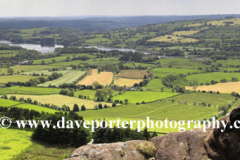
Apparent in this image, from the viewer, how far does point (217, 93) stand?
14362 centimetres

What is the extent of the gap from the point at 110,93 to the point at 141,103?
20390 mm

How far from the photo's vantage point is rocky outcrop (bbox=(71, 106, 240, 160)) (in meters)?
16.7

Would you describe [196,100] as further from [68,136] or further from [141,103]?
[68,136]

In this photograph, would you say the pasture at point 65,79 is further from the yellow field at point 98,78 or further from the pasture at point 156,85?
the pasture at point 156,85

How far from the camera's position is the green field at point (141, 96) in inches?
5251

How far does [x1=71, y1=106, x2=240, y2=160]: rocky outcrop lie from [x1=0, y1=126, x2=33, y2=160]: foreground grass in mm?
35925

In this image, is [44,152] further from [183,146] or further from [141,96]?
[141,96]

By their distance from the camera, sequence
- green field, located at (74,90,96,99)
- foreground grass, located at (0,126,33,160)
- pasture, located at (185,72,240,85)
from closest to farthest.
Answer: foreground grass, located at (0,126,33,160)
green field, located at (74,90,96,99)
pasture, located at (185,72,240,85)

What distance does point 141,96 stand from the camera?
13900 centimetres

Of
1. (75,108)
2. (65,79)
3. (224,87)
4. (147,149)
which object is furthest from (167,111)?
(147,149)

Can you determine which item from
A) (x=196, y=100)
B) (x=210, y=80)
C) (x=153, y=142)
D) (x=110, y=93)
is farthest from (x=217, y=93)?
(x=153, y=142)

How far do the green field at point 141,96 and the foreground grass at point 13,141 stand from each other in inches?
2934

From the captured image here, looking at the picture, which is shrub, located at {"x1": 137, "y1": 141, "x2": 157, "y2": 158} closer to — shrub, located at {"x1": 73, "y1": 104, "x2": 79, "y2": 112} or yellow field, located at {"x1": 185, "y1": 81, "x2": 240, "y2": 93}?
shrub, located at {"x1": 73, "y1": 104, "x2": 79, "y2": 112}

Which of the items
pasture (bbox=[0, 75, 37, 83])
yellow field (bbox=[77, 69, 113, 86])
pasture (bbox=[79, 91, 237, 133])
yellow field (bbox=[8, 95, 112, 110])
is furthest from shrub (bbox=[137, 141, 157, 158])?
pasture (bbox=[0, 75, 37, 83])
